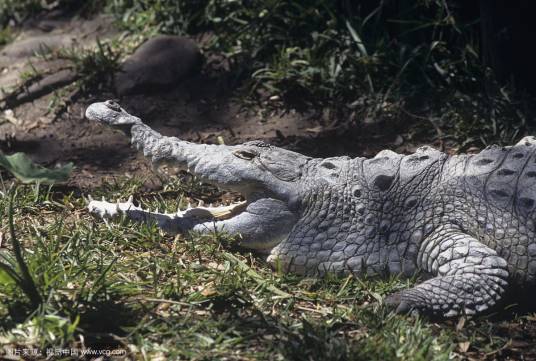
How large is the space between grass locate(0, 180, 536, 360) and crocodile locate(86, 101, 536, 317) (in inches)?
4.8

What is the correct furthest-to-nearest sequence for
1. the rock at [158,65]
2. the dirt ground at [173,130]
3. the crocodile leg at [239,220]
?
the rock at [158,65], the dirt ground at [173,130], the crocodile leg at [239,220]

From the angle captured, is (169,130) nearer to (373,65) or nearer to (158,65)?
(158,65)

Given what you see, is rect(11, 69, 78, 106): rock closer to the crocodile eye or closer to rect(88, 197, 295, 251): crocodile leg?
rect(88, 197, 295, 251): crocodile leg

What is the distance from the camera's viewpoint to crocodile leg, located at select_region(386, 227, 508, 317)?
12.3 feet

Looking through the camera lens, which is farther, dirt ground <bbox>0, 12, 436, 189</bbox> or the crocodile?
dirt ground <bbox>0, 12, 436, 189</bbox>

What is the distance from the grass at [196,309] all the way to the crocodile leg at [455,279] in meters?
0.08

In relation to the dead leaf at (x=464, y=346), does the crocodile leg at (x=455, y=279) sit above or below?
above

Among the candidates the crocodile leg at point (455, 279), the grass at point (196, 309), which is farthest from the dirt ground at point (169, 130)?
the crocodile leg at point (455, 279)

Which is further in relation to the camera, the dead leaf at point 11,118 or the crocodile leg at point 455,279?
the dead leaf at point 11,118

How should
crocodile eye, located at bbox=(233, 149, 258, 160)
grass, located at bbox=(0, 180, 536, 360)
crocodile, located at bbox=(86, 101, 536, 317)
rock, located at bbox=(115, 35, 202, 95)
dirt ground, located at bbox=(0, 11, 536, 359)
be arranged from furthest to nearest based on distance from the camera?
rock, located at bbox=(115, 35, 202, 95) → dirt ground, located at bbox=(0, 11, 536, 359) → crocodile eye, located at bbox=(233, 149, 258, 160) → crocodile, located at bbox=(86, 101, 536, 317) → grass, located at bbox=(0, 180, 536, 360)

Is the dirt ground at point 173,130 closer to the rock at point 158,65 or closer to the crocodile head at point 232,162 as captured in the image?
the rock at point 158,65

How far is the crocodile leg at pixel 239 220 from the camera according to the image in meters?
4.34

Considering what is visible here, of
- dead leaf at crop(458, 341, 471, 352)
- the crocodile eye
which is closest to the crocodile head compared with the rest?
the crocodile eye

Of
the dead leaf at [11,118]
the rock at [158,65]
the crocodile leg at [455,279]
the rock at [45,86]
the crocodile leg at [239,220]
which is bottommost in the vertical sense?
the dead leaf at [11,118]
